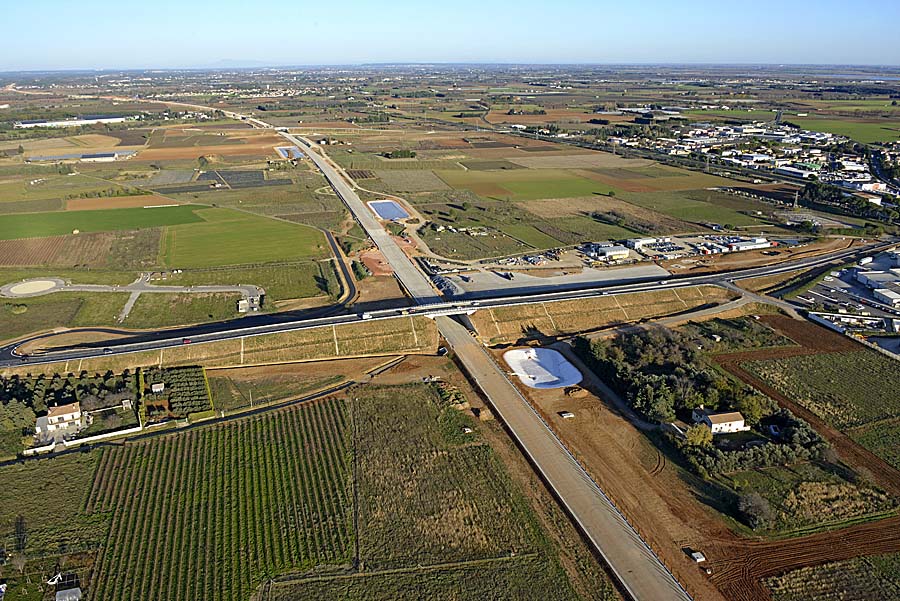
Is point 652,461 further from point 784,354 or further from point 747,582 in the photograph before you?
point 784,354

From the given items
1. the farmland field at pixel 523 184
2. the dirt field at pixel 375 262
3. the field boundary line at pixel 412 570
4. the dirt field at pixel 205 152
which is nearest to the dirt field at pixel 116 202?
the dirt field at pixel 205 152

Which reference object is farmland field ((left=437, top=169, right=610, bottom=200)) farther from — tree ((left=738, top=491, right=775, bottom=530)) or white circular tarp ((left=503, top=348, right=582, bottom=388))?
tree ((left=738, top=491, right=775, bottom=530))

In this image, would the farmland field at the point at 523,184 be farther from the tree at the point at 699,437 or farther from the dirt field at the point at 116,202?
the tree at the point at 699,437

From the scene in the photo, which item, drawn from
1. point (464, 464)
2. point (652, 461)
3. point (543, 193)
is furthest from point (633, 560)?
point (543, 193)

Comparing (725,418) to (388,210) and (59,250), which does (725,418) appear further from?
(59,250)

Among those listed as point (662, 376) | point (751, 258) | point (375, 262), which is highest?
point (375, 262)

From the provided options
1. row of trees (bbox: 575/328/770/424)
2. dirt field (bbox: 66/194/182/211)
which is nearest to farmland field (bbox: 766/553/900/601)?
row of trees (bbox: 575/328/770/424)

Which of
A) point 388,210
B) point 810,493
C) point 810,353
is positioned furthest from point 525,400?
point 388,210
